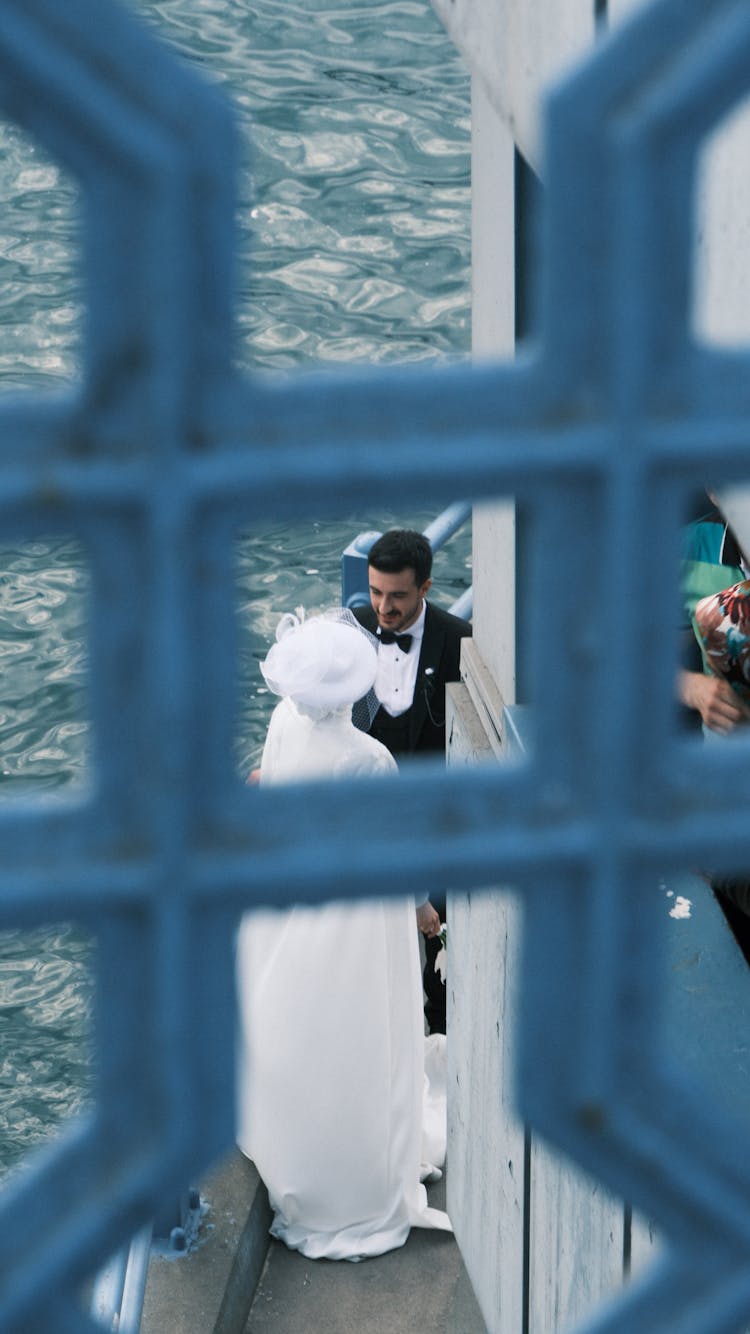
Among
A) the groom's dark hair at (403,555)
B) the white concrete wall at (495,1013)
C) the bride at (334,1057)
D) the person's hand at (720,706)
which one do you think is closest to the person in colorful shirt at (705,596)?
the person's hand at (720,706)

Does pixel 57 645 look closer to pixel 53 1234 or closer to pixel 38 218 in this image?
pixel 38 218

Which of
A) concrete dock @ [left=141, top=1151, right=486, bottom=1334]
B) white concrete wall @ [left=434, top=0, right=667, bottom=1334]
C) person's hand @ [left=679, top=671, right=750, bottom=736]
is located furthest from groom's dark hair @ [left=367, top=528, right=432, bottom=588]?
person's hand @ [left=679, top=671, right=750, bottom=736]

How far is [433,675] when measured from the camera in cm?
511

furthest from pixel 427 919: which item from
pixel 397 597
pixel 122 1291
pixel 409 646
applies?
pixel 122 1291

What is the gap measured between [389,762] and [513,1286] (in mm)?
1410

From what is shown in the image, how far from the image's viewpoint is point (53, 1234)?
2.21 ft

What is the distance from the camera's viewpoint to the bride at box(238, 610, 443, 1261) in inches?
182

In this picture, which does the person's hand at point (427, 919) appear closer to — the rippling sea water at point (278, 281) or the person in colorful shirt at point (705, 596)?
the person in colorful shirt at point (705, 596)

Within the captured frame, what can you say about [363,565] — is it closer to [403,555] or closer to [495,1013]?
[403,555]

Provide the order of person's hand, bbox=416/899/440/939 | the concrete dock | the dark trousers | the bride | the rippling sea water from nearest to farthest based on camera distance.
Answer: the concrete dock → the bride → person's hand, bbox=416/899/440/939 → the dark trousers → the rippling sea water

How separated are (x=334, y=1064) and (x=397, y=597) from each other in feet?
4.27

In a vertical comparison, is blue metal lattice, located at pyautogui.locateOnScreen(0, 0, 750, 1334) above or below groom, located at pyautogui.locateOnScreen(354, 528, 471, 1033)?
above

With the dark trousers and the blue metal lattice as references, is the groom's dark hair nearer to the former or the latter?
the dark trousers

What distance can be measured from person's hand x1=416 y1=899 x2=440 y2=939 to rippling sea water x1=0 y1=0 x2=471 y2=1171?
3.85 m
